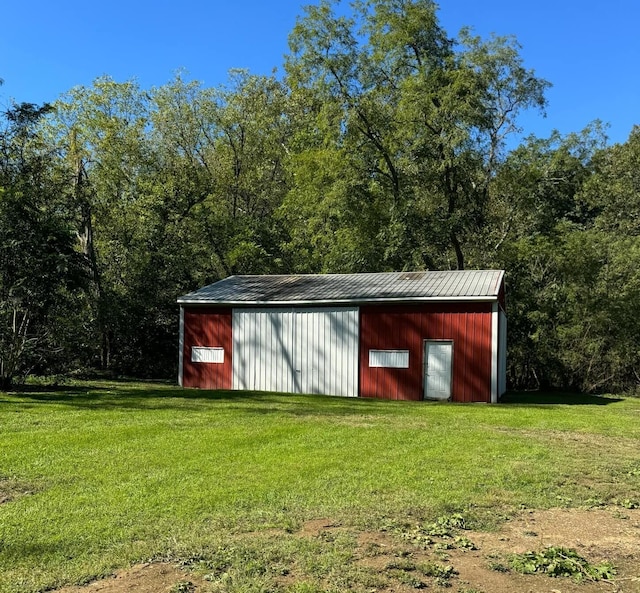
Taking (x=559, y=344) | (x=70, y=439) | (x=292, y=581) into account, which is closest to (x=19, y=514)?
(x=292, y=581)

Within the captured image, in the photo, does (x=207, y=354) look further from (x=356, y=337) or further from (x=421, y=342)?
(x=421, y=342)

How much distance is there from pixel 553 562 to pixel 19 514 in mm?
4335

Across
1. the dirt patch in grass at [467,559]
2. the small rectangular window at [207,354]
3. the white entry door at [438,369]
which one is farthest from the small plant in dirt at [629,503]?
the small rectangular window at [207,354]

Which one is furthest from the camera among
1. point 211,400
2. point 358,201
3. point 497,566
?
point 358,201

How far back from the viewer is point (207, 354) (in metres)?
20.3

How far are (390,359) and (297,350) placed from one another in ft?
9.65

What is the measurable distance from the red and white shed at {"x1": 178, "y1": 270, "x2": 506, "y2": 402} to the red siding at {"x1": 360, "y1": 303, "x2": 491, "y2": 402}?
3 centimetres

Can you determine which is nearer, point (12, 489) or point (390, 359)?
point (12, 489)

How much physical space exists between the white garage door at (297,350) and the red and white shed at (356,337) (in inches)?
1.2

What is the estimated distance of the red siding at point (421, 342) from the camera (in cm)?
1675

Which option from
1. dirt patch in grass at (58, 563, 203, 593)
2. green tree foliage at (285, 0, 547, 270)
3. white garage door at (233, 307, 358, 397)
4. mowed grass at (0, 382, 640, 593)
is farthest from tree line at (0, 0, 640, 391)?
dirt patch in grass at (58, 563, 203, 593)

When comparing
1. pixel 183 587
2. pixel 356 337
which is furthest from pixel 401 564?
pixel 356 337

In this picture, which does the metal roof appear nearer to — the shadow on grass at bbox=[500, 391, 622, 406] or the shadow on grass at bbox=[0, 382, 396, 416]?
the shadow on grass at bbox=[0, 382, 396, 416]

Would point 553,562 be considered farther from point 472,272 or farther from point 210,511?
point 472,272
